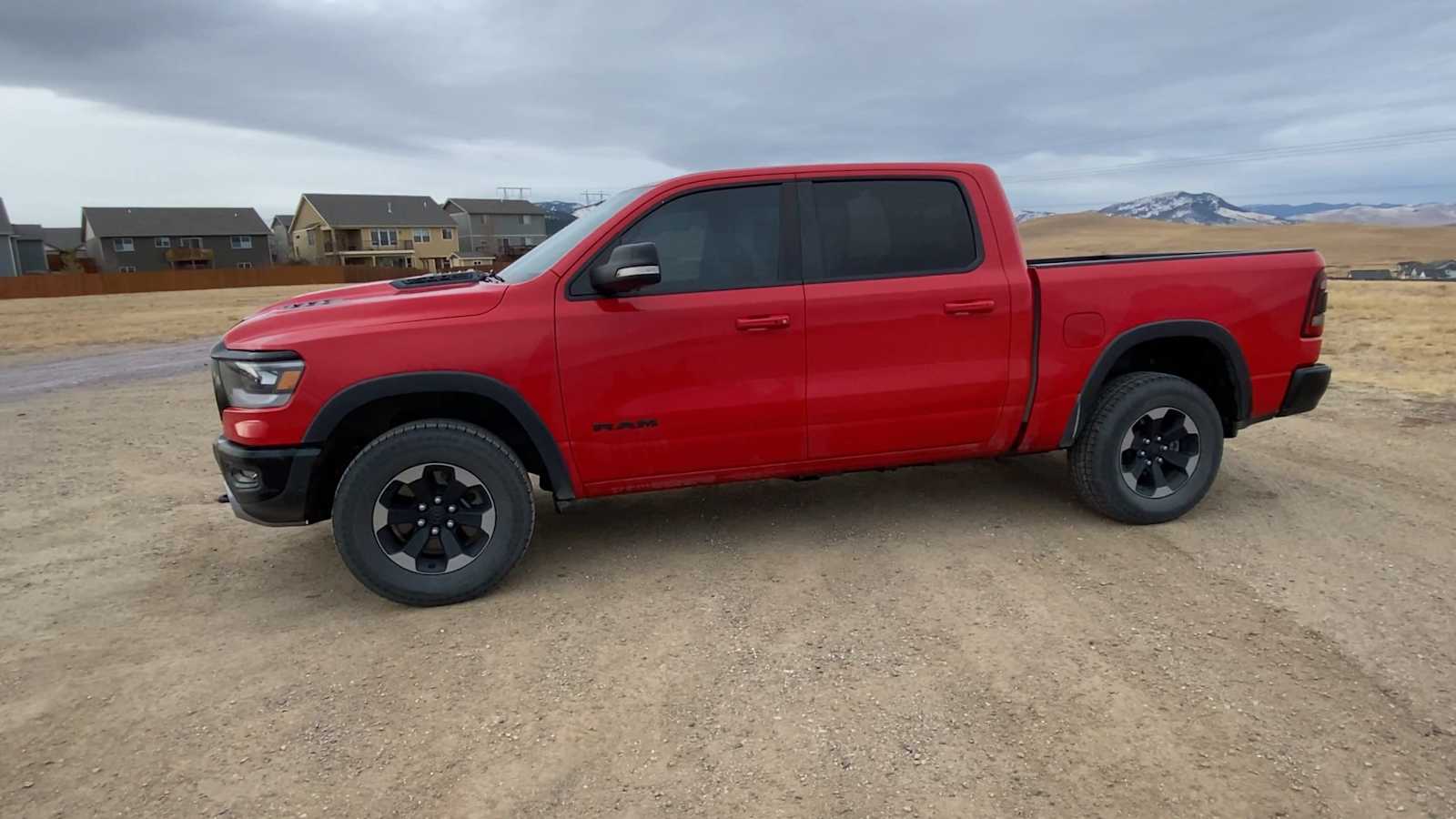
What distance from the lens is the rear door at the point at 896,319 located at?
412 cm

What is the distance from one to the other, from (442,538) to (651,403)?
1.12 metres

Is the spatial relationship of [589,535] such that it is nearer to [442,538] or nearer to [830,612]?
[442,538]

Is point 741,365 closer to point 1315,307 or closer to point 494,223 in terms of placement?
point 1315,307

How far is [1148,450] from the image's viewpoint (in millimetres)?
4570

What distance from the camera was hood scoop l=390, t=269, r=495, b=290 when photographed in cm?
447

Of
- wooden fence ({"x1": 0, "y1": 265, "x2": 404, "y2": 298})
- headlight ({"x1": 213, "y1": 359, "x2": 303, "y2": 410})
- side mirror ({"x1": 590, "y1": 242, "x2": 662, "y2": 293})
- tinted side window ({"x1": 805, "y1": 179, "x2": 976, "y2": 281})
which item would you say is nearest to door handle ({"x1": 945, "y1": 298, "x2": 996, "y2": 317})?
tinted side window ({"x1": 805, "y1": 179, "x2": 976, "y2": 281})

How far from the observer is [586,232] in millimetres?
4141

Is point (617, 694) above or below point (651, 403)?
below

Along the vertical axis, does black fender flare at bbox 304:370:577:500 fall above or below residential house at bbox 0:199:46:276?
below

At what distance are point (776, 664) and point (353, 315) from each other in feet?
7.66

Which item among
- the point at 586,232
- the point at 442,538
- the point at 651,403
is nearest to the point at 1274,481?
the point at 651,403

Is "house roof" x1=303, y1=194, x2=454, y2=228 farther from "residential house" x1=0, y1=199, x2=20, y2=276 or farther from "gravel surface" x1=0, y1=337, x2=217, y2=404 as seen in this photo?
"gravel surface" x1=0, y1=337, x2=217, y2=404

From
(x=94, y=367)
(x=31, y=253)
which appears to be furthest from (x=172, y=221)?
(x=94, y=367)

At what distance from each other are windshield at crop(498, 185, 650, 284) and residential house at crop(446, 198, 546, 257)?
232ft
